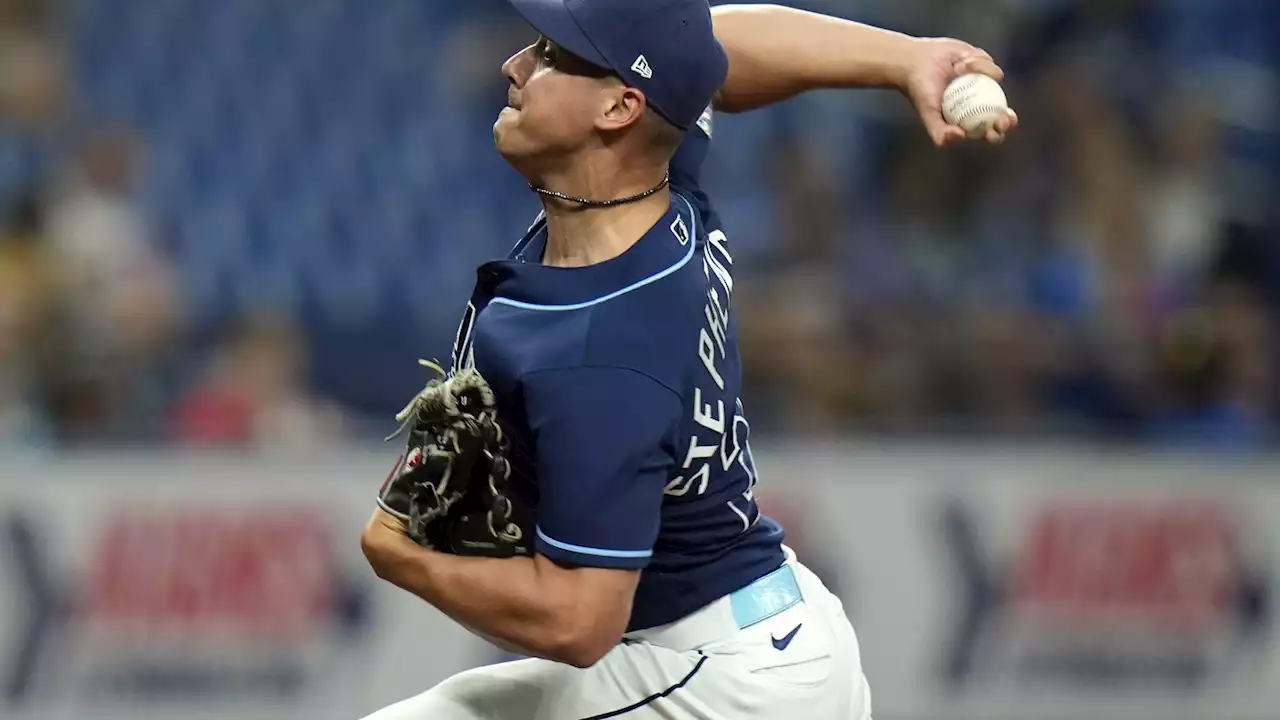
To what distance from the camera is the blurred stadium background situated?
662 centimetres

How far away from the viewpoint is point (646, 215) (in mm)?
3238

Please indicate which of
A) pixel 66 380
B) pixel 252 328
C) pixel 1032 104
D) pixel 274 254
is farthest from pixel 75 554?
pixel 1032 104

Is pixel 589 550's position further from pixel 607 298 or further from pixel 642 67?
pixel 642 67

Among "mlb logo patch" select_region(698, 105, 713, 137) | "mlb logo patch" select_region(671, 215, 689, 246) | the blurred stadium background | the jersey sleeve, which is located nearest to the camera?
the jersey sleeve

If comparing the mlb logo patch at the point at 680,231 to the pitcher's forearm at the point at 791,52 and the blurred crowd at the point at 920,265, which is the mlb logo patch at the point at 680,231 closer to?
the pitcher's forearm at the point at 791,52

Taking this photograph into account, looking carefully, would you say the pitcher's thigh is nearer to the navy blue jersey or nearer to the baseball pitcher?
the baseball pitcher

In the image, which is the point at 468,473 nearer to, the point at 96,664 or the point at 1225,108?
the point at 96,664

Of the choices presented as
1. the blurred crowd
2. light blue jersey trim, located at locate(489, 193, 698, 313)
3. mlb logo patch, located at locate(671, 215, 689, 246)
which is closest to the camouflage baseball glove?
light blue jersey trim, located at locate(489, 193, 698, 313)

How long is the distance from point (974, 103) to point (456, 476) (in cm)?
123

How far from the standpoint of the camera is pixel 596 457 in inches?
115

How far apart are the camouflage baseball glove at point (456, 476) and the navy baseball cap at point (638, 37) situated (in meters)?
0.61

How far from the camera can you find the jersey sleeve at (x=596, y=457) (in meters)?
2.93

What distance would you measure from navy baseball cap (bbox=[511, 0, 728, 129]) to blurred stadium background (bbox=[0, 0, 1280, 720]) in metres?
3.62

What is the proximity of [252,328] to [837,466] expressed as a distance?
98.4 inches
